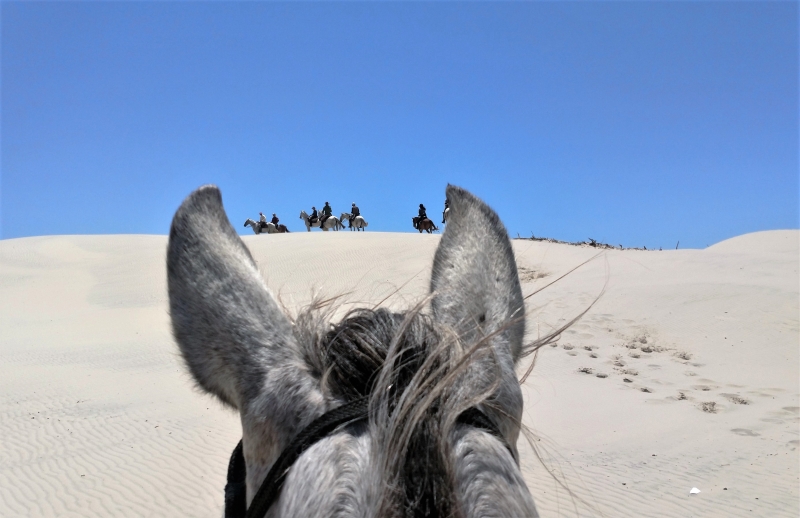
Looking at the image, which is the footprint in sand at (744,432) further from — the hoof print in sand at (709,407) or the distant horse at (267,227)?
the distant horse at (267,227)

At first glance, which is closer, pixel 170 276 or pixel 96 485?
pixel 170 276

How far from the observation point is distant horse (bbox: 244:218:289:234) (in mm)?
42062

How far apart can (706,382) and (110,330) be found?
53.7 feet

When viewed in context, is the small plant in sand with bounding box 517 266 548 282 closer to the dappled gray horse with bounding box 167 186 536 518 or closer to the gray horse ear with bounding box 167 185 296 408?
the dappled gray horse with bounding box 167 186 536 518

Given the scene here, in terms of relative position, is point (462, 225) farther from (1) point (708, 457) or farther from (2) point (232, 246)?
(1) point (708, 457)

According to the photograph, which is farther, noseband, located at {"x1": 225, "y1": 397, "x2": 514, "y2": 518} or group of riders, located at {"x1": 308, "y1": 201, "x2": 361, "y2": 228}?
group of riders, located at {"x1": 308, "y1": 201, "x2": 361, "y2": 228}

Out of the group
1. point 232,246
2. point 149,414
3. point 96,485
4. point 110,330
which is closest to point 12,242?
point 110,330

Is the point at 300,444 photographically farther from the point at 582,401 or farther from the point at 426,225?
the point at 426,225

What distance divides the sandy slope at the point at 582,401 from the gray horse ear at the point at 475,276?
0.46 ft

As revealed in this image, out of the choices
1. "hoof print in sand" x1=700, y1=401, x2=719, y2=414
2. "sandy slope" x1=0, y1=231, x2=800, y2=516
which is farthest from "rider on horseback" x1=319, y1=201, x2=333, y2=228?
"hoof print in sand" x1=700, y1=401, x2=719, y2=414

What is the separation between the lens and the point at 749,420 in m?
7.71

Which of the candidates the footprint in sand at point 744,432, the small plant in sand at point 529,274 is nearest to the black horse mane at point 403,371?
the footprint in sand at point 744,432

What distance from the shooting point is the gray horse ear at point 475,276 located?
71.8 inches

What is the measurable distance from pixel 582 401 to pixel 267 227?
118 ft
